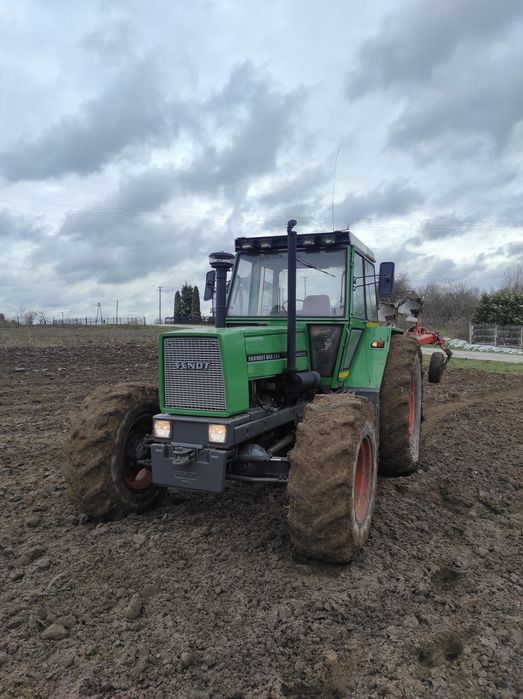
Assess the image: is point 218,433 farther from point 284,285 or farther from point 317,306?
point 284,285

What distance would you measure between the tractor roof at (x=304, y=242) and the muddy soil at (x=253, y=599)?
2.36m

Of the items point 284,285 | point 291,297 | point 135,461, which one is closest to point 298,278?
point 284,285

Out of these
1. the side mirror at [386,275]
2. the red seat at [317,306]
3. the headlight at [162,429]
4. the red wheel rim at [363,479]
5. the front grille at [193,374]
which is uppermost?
the side mirror at [386,275]

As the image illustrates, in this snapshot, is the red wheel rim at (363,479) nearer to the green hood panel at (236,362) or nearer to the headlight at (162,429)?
the green hood panel at (236,362)

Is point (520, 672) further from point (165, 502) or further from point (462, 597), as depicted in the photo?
point (165, 502)

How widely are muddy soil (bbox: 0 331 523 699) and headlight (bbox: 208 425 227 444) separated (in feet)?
2.62

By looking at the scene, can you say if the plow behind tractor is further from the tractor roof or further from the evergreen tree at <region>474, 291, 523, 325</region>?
the evergreen tree at <region>474, 291, 523, 325</region>

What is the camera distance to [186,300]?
6931 cm

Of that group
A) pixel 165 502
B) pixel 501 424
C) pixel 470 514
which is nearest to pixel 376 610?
pixel 470 514

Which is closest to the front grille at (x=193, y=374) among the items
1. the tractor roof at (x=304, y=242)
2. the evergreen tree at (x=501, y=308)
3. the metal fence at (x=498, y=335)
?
the tractor roof at (x=304, y=242)

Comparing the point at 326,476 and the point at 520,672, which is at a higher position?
the point at 326,476

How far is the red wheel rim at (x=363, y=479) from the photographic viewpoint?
4098mm

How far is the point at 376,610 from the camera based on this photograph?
3.29m

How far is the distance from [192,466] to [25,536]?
4.98ft
